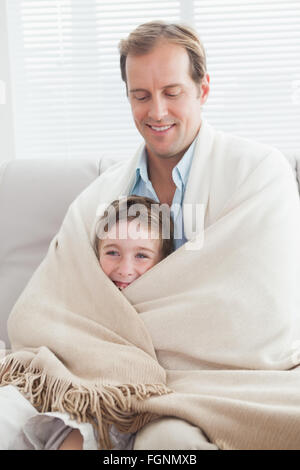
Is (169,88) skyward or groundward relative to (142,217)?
skyward

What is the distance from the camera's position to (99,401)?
1.08 meters

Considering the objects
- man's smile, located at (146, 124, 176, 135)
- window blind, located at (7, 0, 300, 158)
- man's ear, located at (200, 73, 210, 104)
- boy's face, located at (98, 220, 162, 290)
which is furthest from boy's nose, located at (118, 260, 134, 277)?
window blind, located at (7, 0, 300, 158)

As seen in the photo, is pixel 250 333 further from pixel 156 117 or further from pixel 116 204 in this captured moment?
pixel 156 117

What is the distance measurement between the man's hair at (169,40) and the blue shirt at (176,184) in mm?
214

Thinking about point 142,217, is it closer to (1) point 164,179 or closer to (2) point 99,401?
(1) point 164,179

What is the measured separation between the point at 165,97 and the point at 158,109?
0.05 meters

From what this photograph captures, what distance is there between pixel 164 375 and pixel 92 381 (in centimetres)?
15

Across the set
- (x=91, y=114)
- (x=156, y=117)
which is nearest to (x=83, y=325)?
(x=156, y=117)

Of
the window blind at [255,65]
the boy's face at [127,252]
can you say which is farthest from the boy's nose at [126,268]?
the window blind at [255,65]

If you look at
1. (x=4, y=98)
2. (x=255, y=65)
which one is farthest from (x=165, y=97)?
(x=4, y=98)

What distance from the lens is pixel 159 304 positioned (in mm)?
1255

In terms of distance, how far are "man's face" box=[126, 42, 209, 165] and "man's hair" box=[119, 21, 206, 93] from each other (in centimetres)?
1

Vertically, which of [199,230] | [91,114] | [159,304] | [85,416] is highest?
[91,114]

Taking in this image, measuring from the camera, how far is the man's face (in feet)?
4.72
